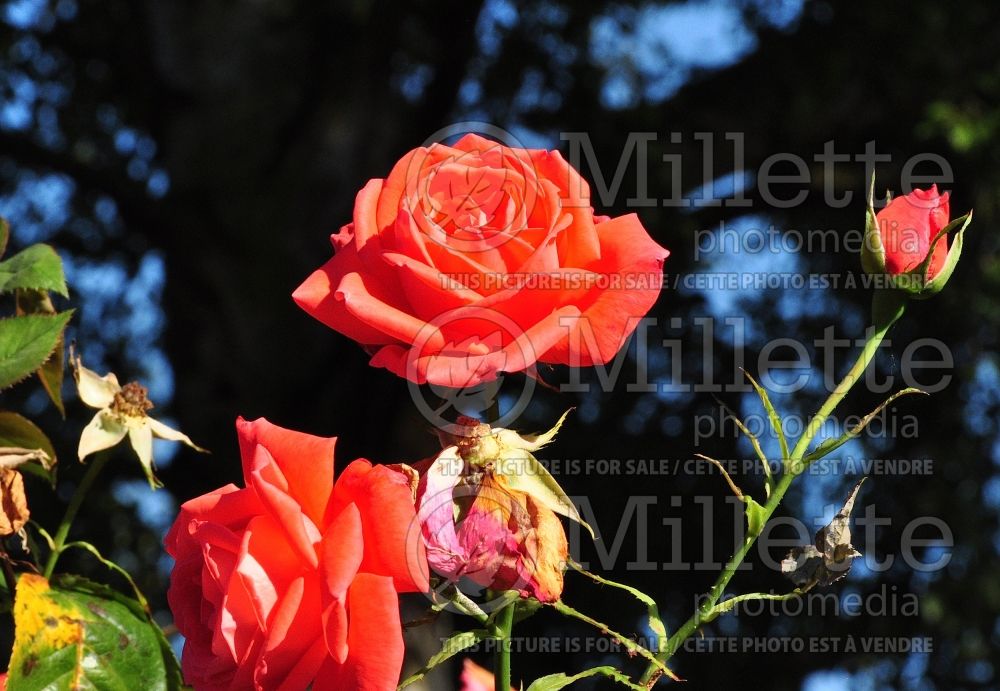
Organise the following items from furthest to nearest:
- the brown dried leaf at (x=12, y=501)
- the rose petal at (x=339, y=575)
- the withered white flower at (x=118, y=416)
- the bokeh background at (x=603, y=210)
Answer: the bokeh background at (x=603, y=210) → the withered white flower at (x=118, y=416) → the brown dried leaf at (x=12, y=501) → the rose petal at (x=339, y=575)

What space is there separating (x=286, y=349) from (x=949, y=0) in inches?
76.8

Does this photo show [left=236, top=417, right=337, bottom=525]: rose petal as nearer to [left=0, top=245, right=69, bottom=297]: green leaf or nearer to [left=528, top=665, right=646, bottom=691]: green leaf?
[left=528, top=665, right=646, bottom=691]: green leaf

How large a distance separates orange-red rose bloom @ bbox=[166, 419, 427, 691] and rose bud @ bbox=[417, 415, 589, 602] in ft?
0.05

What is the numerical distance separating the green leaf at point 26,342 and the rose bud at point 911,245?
1.28 feet

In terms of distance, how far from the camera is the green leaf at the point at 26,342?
22.3 inches

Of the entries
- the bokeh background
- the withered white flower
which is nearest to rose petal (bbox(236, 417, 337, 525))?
the withered white flower

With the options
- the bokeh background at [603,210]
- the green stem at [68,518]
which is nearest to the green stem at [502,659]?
the green stem at [68,518]

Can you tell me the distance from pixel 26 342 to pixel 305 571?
0.25 metres

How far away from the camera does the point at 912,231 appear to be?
524 mm

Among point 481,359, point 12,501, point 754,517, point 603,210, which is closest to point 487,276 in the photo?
point 481,359

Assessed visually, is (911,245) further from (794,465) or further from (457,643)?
(457,643)

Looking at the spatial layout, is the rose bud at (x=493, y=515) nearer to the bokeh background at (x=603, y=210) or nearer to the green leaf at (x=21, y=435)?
the green leaf at (x=21, y=435)

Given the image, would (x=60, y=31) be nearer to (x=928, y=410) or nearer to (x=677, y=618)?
(x=677, y=618)

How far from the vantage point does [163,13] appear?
339 cm
